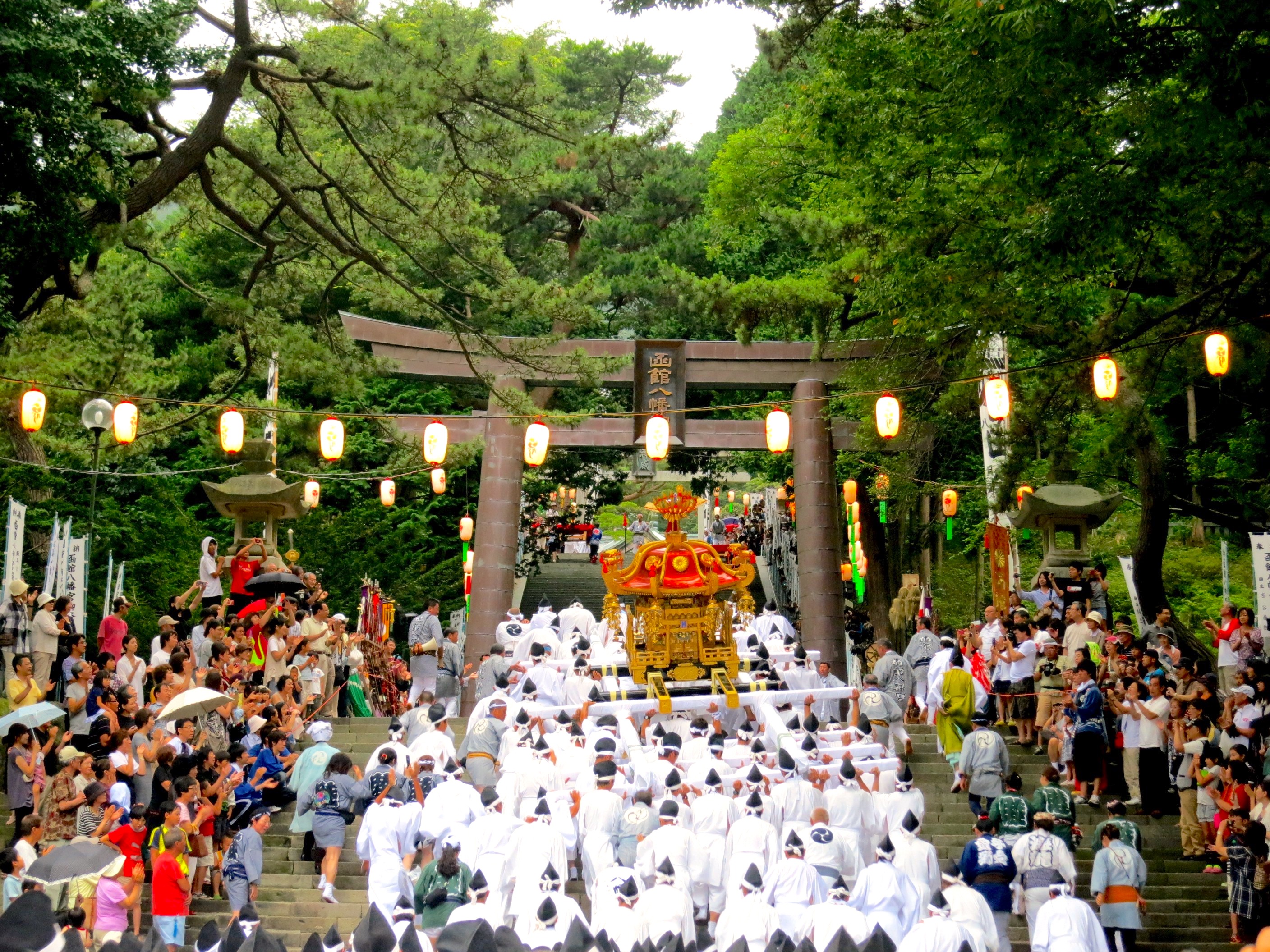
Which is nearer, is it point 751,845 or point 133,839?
point 133,839

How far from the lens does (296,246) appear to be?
15.7 meters

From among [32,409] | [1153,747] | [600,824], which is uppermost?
[32,409]

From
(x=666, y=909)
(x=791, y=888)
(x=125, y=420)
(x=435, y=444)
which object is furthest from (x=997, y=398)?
(x=125, y=420)

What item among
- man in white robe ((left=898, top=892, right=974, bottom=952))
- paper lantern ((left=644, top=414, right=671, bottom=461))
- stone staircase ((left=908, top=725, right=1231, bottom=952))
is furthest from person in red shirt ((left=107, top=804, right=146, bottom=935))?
paper lantern ((left=644, top=414, right=671, bottom=461))

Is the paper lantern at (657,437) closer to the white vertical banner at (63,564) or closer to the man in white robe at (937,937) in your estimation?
the white vertical banner at (63,564)

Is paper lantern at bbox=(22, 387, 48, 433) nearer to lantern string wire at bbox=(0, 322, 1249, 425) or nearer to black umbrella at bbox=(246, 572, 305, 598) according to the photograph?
lantern string wire at bbox=(0, 322, 1249, 425)

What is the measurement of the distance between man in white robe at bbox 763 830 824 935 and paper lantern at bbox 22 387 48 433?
30.7 feet

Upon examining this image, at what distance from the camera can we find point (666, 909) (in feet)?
31.6

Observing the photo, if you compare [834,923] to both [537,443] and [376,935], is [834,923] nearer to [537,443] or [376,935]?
[376,935]

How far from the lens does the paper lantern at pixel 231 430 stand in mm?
16538

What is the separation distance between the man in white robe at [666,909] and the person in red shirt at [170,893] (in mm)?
3571

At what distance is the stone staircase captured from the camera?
36.5 ft

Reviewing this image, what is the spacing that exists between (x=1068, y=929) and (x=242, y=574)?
12005 millimetres

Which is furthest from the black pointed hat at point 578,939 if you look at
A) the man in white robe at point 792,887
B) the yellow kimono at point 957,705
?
the yellow kimono at point 957,705
